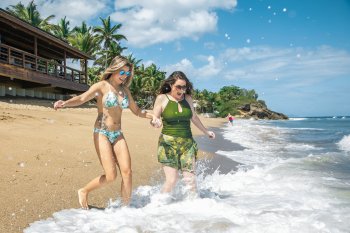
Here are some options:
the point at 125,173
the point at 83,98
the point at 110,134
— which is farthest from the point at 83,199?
the point at 83,98

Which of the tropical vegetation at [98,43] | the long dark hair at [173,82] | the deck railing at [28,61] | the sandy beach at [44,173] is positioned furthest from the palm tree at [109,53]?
the long dark hair at [173,82]

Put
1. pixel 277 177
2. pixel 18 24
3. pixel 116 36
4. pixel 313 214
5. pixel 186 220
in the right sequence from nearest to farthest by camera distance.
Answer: pixel 186 220 < pixel 313 214 < pixel 277 177 < pixel 18 24 < pixel 116 36

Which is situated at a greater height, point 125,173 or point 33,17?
point 33,17

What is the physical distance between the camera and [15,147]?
21.1ft

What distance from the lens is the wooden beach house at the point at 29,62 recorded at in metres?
17.9

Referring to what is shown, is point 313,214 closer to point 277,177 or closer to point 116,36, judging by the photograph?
point 277,177

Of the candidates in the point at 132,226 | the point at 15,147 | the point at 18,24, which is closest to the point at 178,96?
the point at 132,226

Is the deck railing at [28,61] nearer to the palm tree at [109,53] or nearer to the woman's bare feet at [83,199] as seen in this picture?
the woman's bare feet at [83,199]

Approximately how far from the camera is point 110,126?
13.4 feet

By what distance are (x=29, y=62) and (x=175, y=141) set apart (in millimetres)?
16937

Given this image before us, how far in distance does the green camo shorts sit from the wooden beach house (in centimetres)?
1499

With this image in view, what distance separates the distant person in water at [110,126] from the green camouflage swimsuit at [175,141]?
1.94ft

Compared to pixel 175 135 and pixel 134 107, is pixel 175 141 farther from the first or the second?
pixel 134 107

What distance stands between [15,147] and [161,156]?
10.9ft
